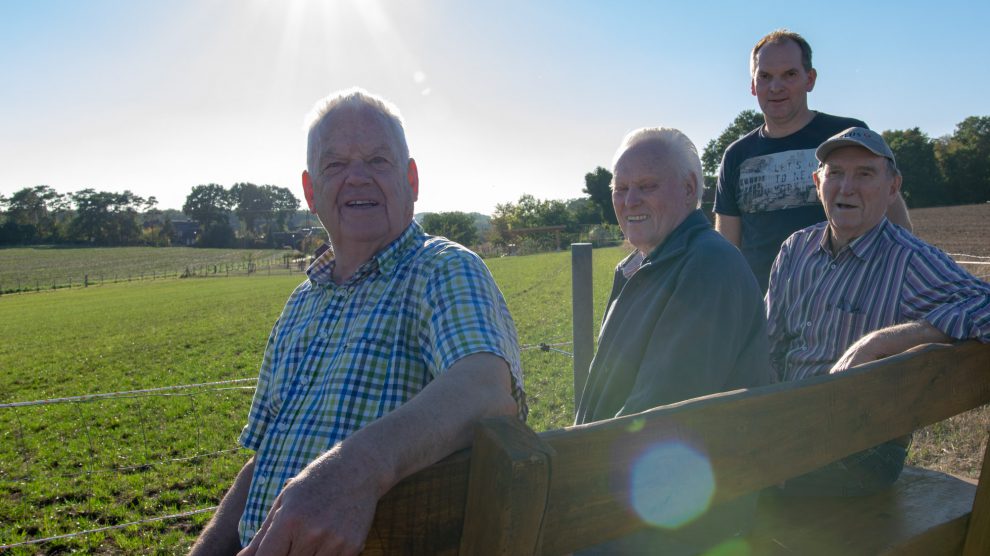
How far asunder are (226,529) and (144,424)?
796 centimetres

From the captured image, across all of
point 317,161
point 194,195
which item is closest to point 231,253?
point 194,195

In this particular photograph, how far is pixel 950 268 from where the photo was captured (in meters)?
2.38

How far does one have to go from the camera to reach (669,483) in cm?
118

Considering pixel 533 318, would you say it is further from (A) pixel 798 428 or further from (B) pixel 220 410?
(A) pixel 798 428

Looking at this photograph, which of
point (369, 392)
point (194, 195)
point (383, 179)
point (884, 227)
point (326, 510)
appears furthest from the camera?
point (194, 195)

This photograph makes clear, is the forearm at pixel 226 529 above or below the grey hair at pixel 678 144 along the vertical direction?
below

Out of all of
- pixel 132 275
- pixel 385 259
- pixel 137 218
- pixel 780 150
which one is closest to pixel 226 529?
pixel 385 259

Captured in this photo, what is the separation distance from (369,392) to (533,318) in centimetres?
1496

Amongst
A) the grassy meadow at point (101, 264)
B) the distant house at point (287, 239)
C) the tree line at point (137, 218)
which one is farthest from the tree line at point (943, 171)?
the tree line at point (137, 218)

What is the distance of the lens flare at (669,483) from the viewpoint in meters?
1.15

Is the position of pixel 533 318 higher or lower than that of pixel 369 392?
lower

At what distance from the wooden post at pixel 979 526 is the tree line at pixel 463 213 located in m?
45.5

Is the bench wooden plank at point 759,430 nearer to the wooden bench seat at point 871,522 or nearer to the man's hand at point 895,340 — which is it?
the man's hand at point 895,340

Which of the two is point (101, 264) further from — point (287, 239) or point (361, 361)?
point (361, 361)
